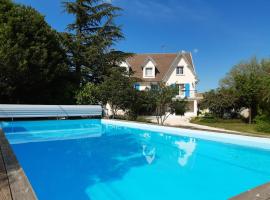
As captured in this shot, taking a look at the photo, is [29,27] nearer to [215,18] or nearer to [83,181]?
[215,18]

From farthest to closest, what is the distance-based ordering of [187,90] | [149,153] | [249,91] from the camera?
[187,90] < [249,91] < [149,153]

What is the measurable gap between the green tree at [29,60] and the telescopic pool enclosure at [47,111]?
9.99 feet

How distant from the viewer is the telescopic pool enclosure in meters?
16.1

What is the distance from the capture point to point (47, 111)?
696 inches

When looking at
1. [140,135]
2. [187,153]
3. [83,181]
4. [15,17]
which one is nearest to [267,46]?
[140,135]

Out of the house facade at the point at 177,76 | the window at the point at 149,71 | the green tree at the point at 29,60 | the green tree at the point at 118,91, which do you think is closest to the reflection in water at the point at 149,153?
the green tree at the point at 118,91

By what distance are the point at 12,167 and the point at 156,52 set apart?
109ft

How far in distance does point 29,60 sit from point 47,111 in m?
4.47

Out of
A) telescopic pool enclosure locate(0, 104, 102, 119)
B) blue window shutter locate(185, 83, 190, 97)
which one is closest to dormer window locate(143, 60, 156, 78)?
blue window shutter locate(185, 83, 190, 97)

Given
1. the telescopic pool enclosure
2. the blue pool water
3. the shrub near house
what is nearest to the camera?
the blue pool water

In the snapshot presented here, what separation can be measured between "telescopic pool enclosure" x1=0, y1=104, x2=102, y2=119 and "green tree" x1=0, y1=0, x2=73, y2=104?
3046mm

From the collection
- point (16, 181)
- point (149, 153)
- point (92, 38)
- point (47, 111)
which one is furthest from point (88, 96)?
point (16, 181)

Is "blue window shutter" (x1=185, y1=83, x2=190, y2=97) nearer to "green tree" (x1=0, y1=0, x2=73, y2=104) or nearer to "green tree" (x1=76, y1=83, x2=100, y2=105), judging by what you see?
"green tree" (x1=76, y1=83, x2=100, y2=105)

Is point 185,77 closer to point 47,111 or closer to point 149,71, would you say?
point 149,71
